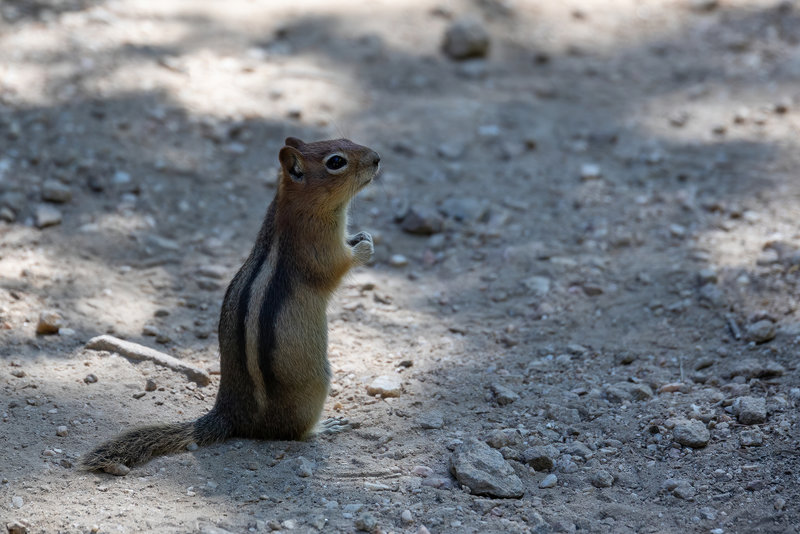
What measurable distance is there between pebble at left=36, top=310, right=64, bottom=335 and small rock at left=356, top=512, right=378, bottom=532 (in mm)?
2117

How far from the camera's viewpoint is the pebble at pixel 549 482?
3.58 meters

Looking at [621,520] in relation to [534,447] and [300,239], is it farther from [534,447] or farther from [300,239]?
[300,239]

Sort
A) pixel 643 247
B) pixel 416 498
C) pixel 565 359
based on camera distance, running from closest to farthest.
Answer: pixel 416 498
pixel 565 359
pixel 643 247

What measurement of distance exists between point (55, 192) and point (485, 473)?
3520mm

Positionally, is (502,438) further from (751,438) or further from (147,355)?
(147,355)

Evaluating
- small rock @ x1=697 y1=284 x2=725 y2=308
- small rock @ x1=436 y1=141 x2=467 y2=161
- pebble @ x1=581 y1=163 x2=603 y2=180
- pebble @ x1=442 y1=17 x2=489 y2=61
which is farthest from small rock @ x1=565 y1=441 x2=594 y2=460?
pebble @ x1=442 y1=17 x2=489 y2=61

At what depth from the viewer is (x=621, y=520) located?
3.34 m

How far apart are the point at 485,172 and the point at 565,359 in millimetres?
2213

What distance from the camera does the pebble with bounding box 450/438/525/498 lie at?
351 cm

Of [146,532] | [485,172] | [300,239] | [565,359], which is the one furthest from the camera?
[485,172]

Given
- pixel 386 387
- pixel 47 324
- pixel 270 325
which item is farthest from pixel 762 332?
pixel 47 324

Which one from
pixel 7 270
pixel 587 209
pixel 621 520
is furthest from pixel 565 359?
pixel 7 270

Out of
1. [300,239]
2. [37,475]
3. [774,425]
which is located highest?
[300,239]

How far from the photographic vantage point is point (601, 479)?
3.57 meters
